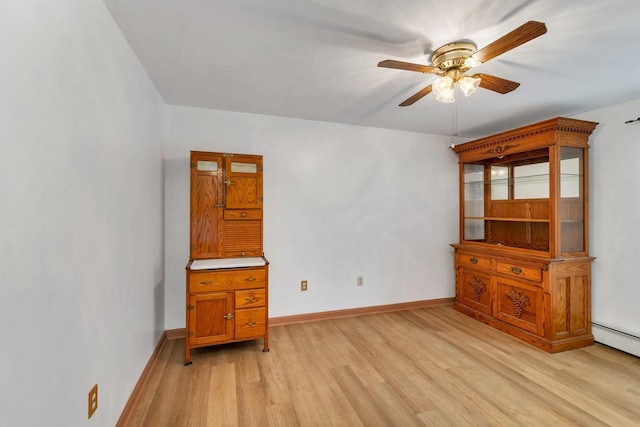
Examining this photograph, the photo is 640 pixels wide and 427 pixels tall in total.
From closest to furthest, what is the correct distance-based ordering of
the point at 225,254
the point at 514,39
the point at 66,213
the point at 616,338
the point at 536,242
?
the point at 66,213 < the point at 514,39 < the point at 616,338 < the point at 225,254 < the point at 536,242

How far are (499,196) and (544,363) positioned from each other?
1.90 m

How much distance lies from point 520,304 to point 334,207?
2.24 metres

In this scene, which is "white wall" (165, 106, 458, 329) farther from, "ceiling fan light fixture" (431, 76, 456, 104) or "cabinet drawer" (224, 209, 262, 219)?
"ceiling fan light fixture" (431, 76, 456, 104)

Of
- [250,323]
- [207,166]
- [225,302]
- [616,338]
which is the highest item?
[207,166]

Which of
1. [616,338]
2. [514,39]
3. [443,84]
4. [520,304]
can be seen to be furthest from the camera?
[520,304]

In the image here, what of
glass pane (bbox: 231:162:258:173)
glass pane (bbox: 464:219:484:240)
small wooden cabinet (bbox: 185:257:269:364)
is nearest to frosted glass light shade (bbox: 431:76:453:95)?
glass pane (bbox: 231:162:258:173)

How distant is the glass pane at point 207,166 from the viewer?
272cm

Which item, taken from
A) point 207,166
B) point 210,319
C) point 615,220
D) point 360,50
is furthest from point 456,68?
point 210,319

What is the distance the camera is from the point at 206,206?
2.76m

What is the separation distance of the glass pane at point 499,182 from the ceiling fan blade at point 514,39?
2.30 m

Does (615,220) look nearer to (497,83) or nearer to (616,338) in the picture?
(616,338)

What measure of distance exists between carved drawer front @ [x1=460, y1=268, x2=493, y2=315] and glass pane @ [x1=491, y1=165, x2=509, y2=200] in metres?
1.01

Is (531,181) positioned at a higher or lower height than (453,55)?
lower

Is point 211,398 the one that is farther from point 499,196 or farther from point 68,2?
point 499,196
